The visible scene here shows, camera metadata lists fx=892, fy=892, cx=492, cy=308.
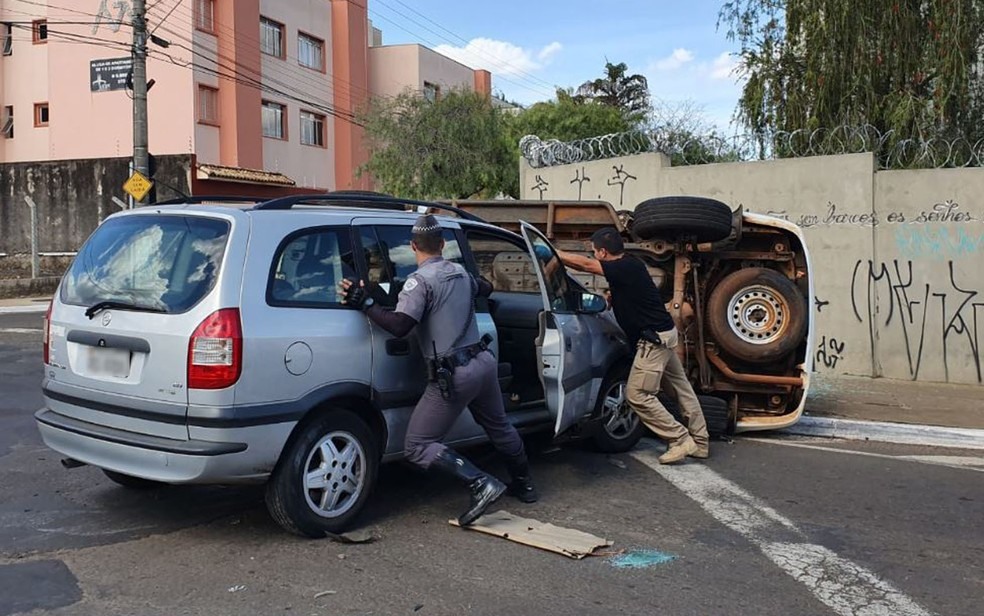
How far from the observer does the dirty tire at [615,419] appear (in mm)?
6824

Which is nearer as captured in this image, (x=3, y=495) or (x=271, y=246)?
(x=271, y=246)

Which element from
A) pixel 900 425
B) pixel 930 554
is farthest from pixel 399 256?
pixel 900 425

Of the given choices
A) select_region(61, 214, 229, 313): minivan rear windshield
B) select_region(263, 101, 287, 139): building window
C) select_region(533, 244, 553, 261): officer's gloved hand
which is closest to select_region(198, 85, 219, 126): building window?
select_region(263, 101, 287, 139): building window

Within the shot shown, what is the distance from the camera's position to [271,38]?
114ft

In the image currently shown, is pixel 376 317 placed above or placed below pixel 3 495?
above

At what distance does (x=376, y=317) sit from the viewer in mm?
4773

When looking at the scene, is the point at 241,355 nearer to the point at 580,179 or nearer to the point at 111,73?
the point at 580,179

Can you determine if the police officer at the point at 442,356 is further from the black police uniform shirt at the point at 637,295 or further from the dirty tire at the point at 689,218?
the dirty tire at the point at 689,218

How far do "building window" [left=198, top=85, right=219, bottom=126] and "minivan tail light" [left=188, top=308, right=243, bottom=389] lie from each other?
1140 inches

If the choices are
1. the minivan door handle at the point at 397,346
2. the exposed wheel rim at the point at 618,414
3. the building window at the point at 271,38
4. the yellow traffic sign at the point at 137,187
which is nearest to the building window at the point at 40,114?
the building window at the point at 271,38

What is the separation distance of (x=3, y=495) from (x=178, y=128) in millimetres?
27398

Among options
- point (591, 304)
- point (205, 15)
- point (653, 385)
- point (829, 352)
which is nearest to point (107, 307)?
point (591, 304)

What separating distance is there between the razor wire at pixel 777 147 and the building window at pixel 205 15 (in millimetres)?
21068

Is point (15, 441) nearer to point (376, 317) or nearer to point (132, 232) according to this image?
point (132, 232)
